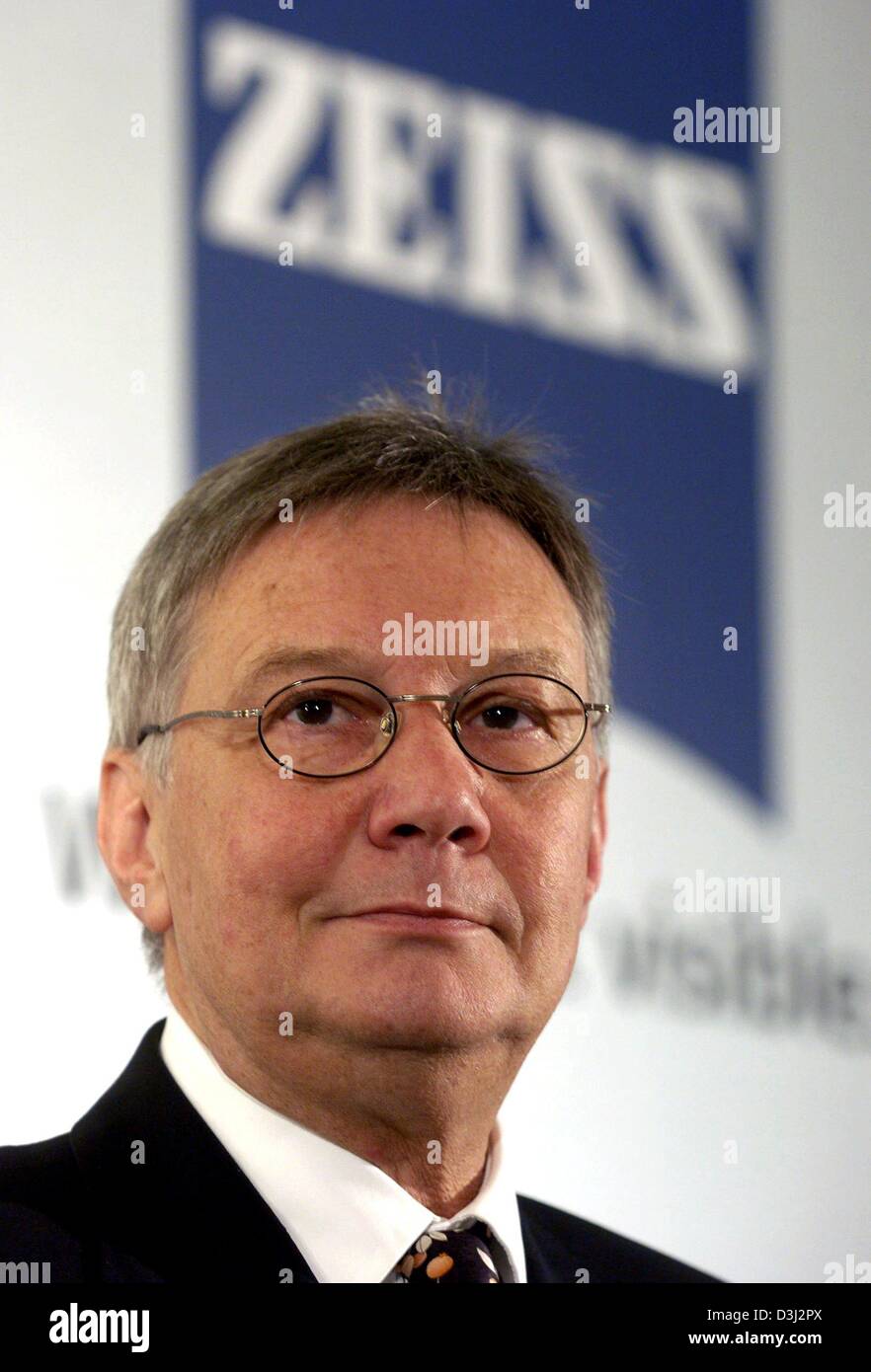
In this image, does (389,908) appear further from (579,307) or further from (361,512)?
(579,307)

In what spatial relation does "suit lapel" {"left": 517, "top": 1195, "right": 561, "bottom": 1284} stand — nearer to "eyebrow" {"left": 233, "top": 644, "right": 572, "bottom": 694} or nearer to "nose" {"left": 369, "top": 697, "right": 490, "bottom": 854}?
"nose" {"left": 369, "top": 697, "right": 490, "bottom": 854}

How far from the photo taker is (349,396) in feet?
7.11

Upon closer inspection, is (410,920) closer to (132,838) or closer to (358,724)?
(358,724)

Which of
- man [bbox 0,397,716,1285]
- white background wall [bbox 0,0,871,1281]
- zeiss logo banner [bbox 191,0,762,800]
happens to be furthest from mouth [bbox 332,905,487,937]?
zeiss logo banner [bbox 191,0,762,800]

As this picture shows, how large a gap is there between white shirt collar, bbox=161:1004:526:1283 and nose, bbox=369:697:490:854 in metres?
0.35

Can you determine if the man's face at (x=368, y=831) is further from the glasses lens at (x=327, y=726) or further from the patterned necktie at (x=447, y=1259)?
the patterned necktie at (x=447, y=1259)

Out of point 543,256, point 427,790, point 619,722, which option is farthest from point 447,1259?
point 543,256

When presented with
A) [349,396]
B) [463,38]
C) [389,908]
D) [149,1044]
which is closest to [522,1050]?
[389,908]

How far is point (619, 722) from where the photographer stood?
2.26 m

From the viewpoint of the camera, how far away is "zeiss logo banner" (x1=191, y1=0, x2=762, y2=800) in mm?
2189

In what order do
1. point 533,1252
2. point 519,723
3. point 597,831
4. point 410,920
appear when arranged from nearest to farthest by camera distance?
point 410,920, point 519,723, point 533,1252, point 597,831

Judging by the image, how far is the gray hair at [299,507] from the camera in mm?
1805

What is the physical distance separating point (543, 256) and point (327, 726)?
0.93m
